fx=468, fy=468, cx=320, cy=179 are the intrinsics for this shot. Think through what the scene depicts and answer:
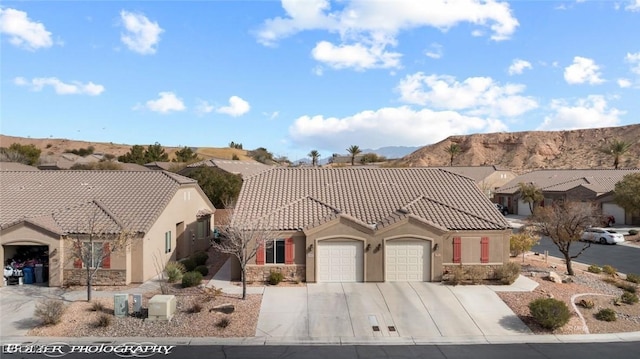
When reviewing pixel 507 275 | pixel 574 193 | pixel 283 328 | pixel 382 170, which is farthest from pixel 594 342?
pixel 574 193

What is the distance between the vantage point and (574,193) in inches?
2156

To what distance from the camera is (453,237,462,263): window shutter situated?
23.4 metres

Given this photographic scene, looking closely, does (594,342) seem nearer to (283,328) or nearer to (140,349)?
(283,328)

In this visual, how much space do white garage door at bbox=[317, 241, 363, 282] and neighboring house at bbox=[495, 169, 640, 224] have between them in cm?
3763

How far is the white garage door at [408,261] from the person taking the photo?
23219 mm

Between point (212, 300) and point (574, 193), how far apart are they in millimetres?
49190

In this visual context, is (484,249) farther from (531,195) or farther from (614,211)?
(531,195)

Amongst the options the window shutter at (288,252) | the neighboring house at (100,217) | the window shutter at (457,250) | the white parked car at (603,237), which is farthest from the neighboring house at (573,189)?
the neighboring house at (100,217)

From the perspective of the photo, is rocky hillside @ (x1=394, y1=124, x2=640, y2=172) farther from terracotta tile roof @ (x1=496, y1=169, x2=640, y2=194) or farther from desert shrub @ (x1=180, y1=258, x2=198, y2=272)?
desert shrub @ (x1=180, y1=258, x2=198, y2=272)

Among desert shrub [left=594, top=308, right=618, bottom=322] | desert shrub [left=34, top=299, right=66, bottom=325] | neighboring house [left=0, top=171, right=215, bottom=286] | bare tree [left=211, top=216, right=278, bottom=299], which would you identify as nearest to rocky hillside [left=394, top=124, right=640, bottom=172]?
neighboring house [left=0, top=171, right=215, bottom=286]

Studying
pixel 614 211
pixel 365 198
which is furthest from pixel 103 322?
pixel 614 211

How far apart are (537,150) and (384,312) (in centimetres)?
11502

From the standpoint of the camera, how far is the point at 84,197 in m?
26.3

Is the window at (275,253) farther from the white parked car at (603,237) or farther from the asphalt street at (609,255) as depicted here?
the white parked car at (603,237)
